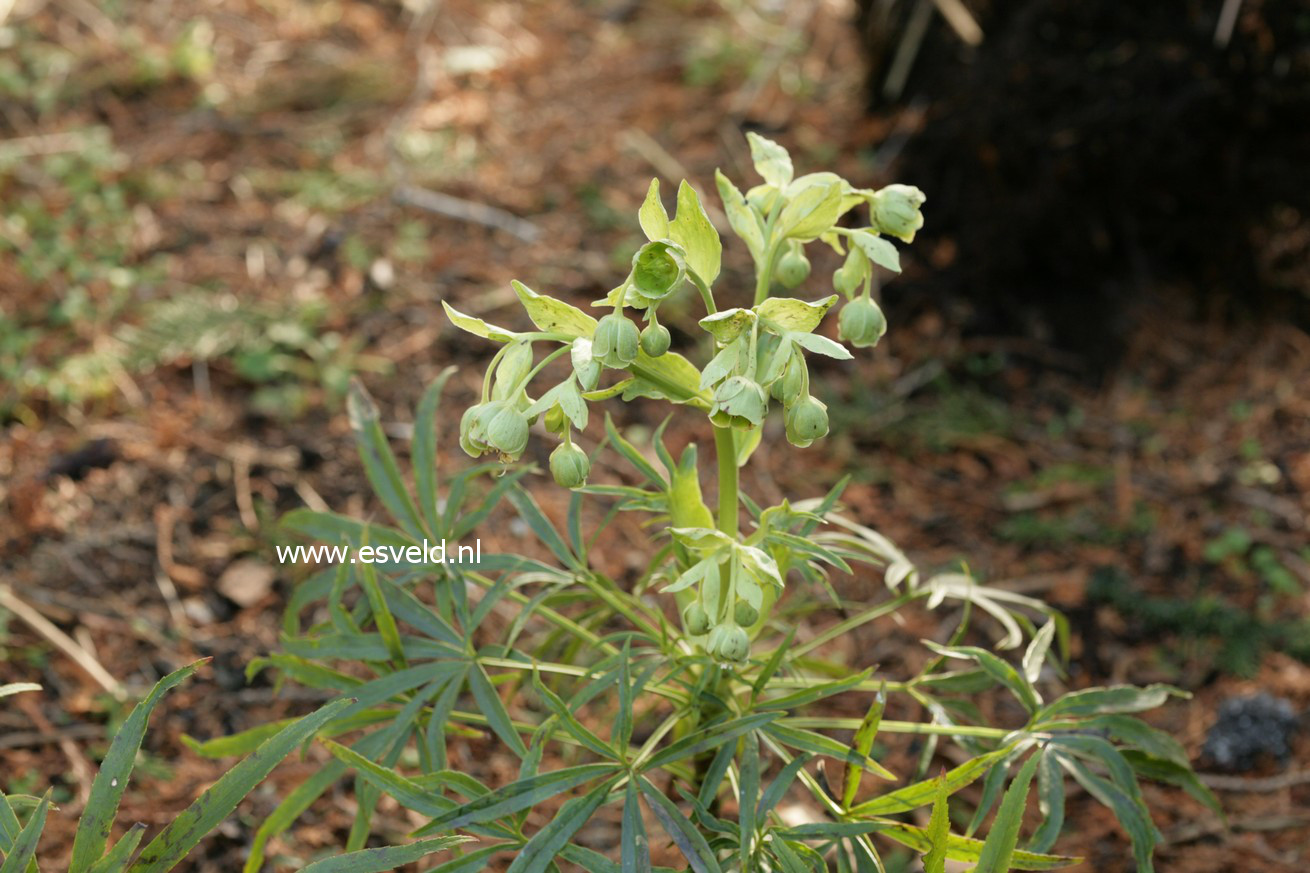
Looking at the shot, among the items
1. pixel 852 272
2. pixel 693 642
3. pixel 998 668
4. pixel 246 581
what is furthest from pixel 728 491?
pixel 246 581

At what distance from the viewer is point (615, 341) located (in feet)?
3.62

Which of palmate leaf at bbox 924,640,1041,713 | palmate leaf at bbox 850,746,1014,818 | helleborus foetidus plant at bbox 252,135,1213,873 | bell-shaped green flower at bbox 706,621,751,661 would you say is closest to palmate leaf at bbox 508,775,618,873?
helleborus foetidus plant at bbox 252,135,1213,873

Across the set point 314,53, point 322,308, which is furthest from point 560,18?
A: point 322,308

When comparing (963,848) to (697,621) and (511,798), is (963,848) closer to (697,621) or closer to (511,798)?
(697,621)

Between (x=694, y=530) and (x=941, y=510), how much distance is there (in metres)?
1.40

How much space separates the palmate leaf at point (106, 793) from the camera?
1105mm

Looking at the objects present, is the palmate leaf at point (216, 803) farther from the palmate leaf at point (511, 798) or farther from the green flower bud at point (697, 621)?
the green flower bud at point (697, 621)

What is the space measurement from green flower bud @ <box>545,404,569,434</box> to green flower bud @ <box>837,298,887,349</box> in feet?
1.12

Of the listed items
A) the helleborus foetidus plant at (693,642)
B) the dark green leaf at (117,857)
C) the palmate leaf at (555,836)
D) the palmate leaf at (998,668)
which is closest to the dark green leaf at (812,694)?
the helleborus foetidus plant at (693,642)


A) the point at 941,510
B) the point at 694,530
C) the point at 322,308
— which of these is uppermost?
the point at 694,530

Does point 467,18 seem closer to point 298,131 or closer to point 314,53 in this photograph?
point 314,53

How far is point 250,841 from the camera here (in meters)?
1.76

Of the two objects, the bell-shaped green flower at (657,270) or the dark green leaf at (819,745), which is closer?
the bell-shaped green flower at (657,270)

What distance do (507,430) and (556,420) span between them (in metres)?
0.06
